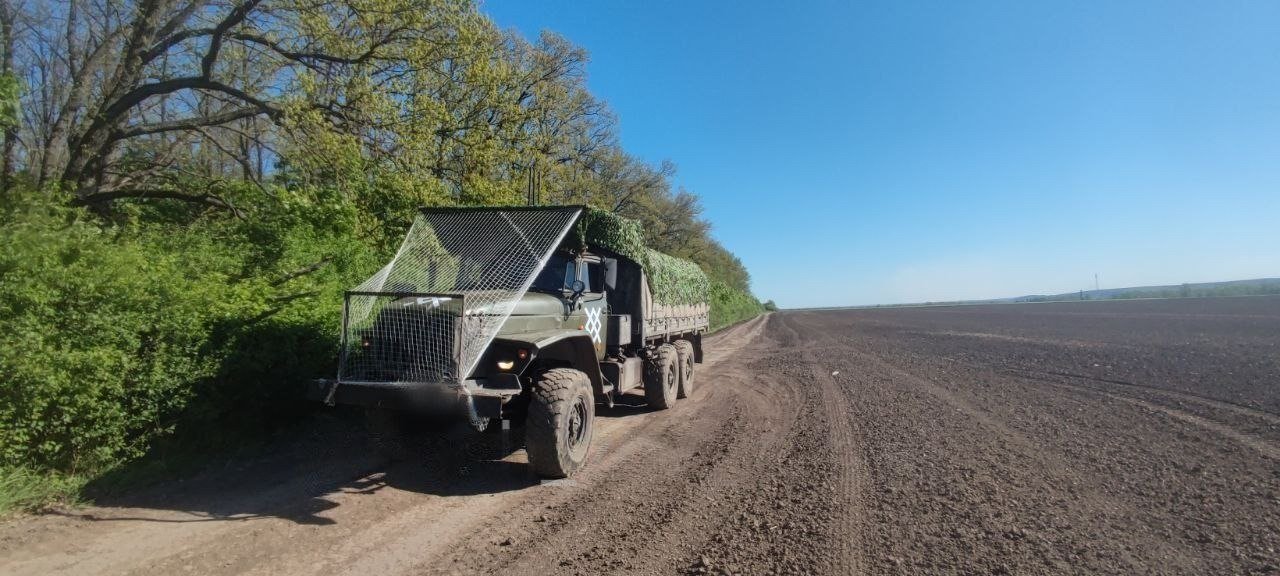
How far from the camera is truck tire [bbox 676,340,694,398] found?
1066cm

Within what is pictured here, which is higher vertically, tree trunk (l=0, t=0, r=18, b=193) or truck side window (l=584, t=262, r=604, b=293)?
tree trunk (l=0, t=0, r=18, b=193)

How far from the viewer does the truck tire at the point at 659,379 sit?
9.56 m

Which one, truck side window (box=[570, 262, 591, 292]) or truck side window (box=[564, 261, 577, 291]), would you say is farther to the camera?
truck side window (box=[570, 262, 591, 292])

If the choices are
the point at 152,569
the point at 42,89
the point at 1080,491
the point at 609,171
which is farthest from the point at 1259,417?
the point at 609,171

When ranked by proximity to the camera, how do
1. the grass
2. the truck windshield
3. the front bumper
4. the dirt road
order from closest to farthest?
the dirt road, the grass, the front bumper, the truck windshield

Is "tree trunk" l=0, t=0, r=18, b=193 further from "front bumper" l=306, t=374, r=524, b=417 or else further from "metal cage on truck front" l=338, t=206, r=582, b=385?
"front bumper" l=306, t=374, r=524, b=417

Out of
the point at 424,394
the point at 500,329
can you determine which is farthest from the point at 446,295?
the point at 424,394

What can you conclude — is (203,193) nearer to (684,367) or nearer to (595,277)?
(595,277)

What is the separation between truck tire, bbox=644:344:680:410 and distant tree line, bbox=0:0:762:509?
322 centimetres

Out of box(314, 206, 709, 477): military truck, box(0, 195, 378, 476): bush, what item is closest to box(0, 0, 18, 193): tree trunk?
box(0, 195, 378, 476): bush

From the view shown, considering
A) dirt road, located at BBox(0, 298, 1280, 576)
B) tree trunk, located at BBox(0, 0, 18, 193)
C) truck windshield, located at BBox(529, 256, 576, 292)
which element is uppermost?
tree trunk, located at BBox(0, 0, 18, 193)

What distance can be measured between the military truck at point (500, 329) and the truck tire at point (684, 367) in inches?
62.7

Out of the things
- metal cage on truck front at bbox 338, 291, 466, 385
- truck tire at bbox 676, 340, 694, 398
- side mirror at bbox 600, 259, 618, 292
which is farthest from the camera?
truck tire at bbox 676, 340, 694, 398

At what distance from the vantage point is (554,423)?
559 cm
